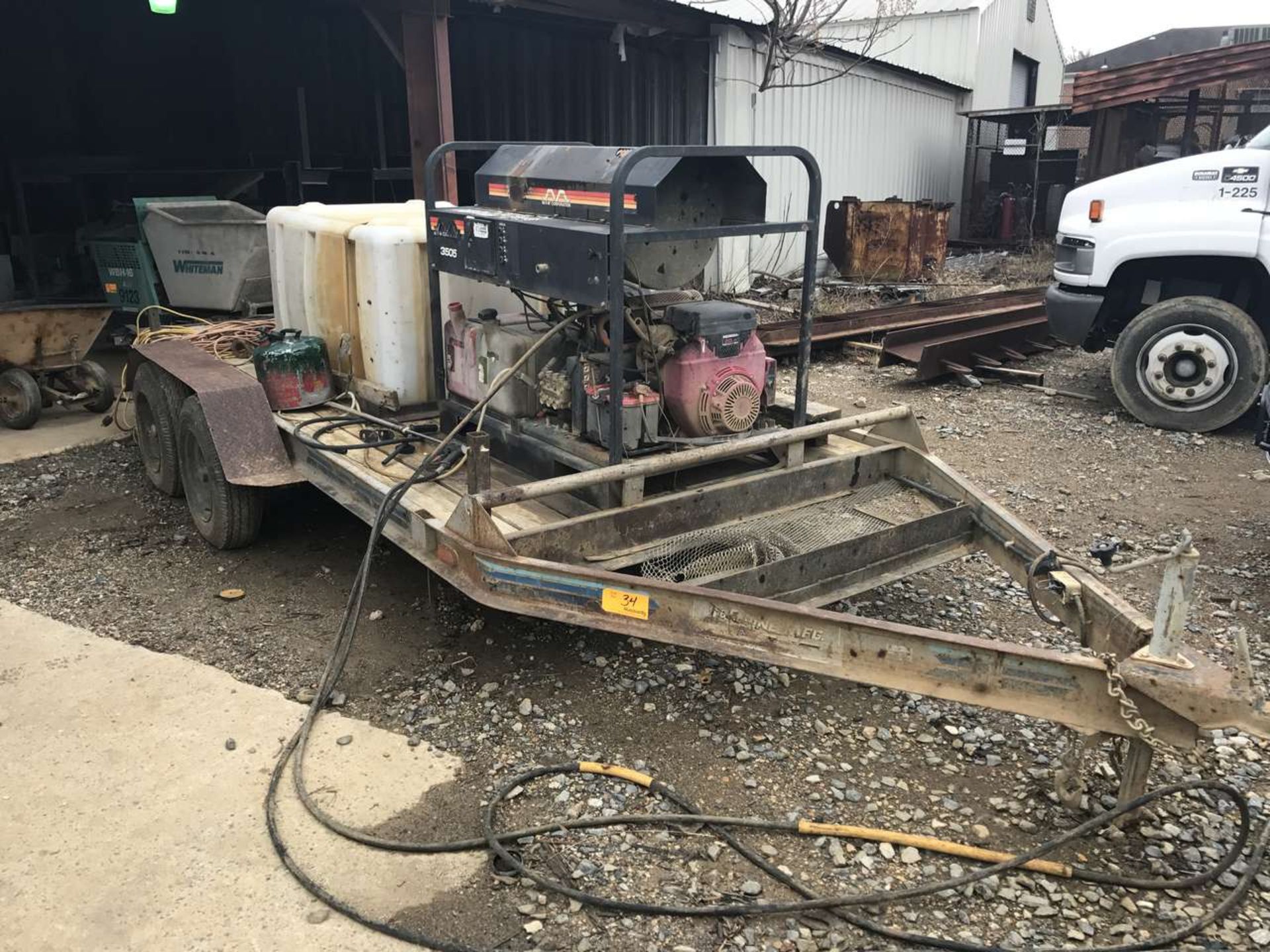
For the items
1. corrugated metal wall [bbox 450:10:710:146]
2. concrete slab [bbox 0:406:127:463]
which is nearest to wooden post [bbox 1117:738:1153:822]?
concrete slab [bbox 0:406:127:463]

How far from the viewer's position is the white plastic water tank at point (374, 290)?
4.85 m

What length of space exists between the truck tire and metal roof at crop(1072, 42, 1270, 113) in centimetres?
591

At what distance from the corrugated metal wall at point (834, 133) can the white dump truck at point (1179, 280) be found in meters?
5.70

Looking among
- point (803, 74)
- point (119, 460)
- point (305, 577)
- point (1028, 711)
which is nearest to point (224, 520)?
point (305, 577)

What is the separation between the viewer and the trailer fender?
4605 millimetres

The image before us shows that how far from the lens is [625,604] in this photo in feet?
10.3

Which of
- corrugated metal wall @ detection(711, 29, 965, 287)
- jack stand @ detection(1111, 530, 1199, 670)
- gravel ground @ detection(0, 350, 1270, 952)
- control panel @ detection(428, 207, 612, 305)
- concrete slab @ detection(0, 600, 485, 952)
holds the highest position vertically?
corrugated metal wall @ detection(711, 29, 965, 287)

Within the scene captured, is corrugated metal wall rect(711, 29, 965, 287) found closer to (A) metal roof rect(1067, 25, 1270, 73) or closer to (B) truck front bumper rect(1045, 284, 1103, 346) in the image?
(B) truck front bumper rect(1045, 284, 1103, 346)

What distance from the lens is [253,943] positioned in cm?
266

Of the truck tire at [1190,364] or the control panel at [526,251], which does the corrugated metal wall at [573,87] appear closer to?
the truck tire at [1190,364]

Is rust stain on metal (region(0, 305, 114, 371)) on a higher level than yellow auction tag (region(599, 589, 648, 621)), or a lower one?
higher

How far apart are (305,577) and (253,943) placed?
2413mm

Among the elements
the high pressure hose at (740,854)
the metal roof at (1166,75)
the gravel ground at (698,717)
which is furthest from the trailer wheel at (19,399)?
the metal roof at (1166,75)

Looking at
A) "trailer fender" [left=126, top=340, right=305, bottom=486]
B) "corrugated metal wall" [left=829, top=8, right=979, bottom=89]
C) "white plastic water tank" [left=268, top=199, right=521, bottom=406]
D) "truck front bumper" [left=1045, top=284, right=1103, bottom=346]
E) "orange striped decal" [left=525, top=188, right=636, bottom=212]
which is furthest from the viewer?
"corrugated metal wall" [left=829, top=8, right=979, bottom=89]
